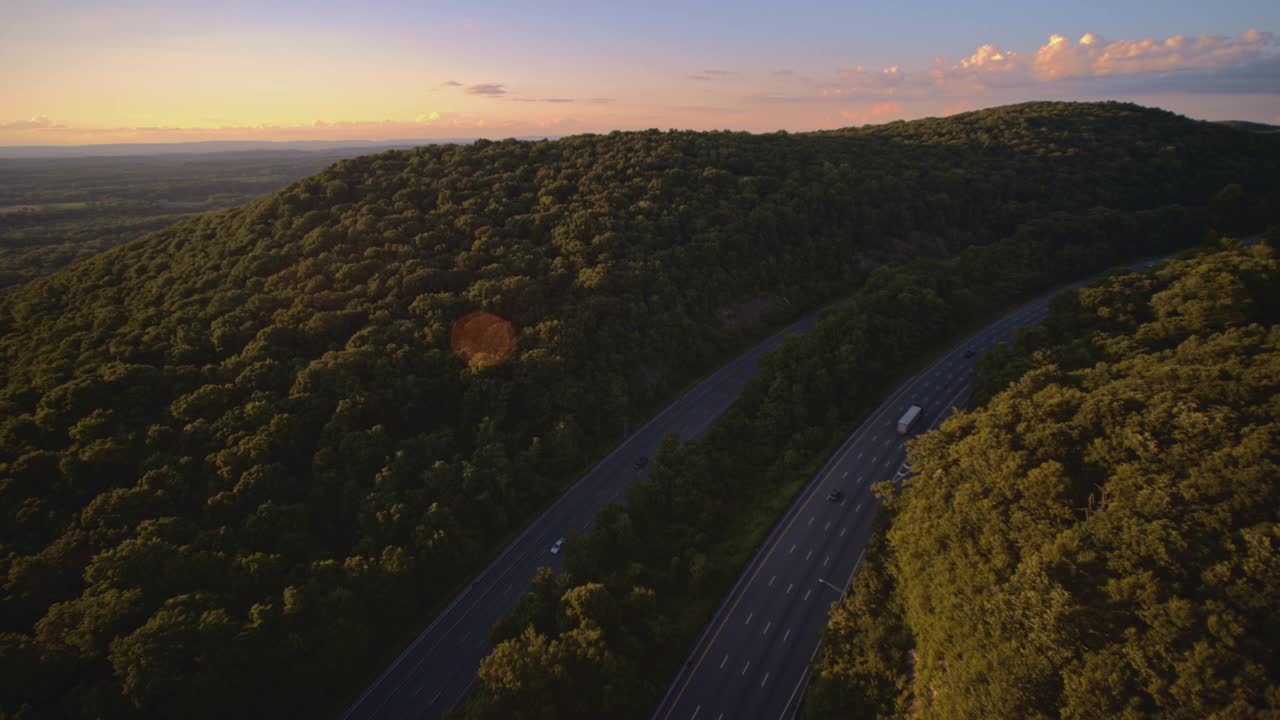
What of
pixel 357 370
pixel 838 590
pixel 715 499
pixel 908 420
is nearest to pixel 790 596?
pixel 838 590

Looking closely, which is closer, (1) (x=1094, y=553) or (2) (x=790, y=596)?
(1) (x=1094, y=553)

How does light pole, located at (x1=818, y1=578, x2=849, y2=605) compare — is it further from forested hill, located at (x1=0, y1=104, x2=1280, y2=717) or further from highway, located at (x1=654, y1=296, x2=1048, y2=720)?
forested hill, located at (x1=0, y1=104, x2=1280, y2=717)

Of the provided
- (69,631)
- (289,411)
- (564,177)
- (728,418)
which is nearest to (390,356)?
(289,411)

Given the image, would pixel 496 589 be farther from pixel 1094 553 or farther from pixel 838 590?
pixel 1094 553

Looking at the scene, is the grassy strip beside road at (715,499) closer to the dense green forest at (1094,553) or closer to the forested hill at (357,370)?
the dense green forest at (1094,553)

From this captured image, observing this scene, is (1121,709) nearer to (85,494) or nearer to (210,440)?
(210,440)

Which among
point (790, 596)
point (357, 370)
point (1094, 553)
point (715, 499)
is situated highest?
point (357, 370)
